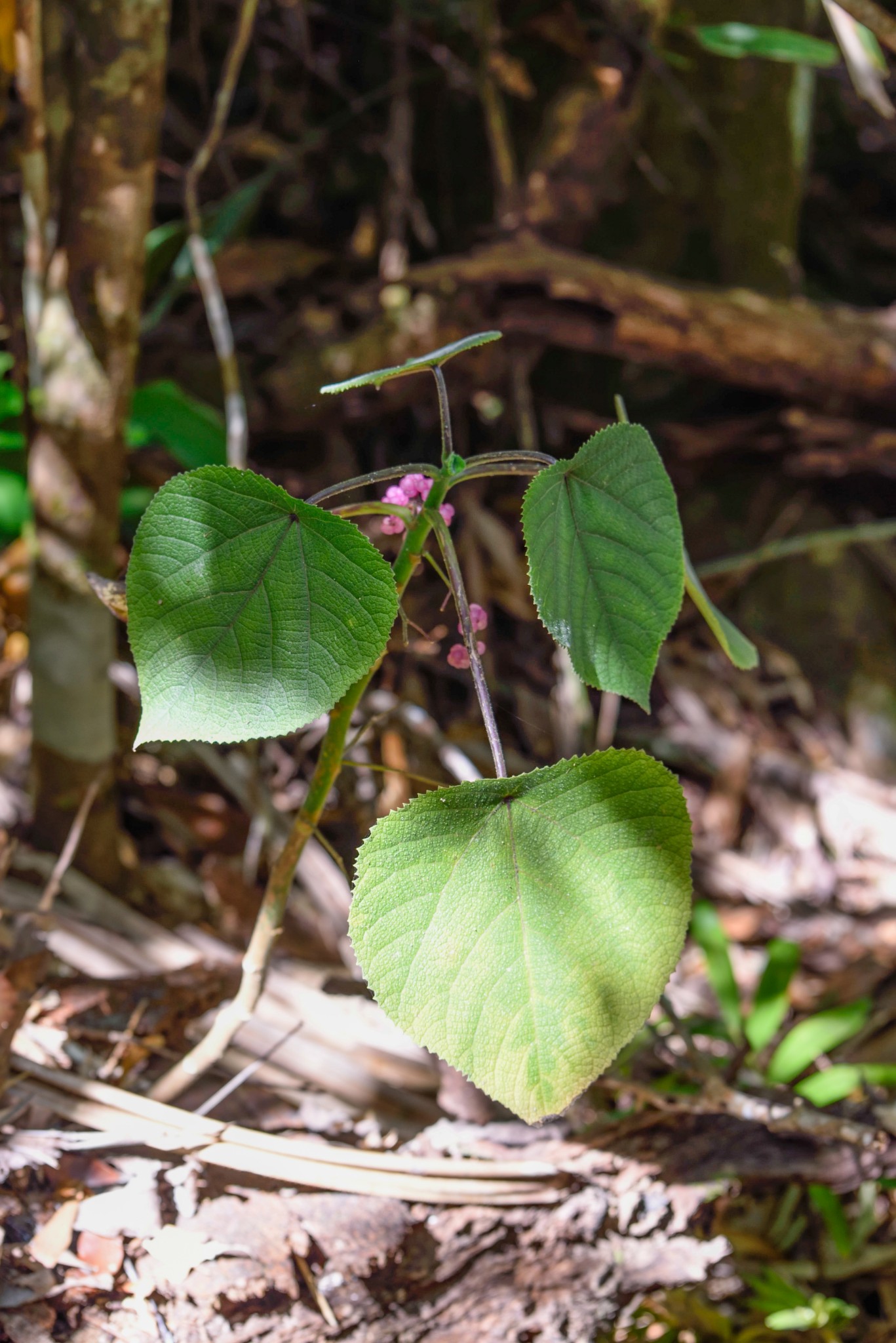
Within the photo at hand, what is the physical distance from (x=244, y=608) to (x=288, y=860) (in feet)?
0.74

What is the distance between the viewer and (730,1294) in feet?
3.51

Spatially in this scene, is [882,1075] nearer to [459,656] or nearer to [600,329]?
[459,656]

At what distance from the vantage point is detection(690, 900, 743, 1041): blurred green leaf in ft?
4.24

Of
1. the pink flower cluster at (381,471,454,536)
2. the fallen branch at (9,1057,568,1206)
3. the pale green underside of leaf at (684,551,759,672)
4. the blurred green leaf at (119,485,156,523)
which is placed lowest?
the fallen branch at (9,1057,568,1206)

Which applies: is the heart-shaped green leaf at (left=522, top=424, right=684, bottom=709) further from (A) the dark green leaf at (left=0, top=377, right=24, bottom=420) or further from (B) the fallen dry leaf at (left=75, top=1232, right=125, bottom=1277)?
(A) the dark green leaf at (left=0, top=377, right=24, bottom=420)

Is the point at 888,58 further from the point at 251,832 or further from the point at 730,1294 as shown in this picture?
the point at 730,1294

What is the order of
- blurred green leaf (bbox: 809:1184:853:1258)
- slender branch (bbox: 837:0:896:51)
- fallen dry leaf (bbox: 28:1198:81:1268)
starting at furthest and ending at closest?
blurred green leaf (bbox: 809:1184:853:1258) → slender branch (bbox: 837:0:896:51) → fallen dry leaf (bbox: 28:1198:81:1268)

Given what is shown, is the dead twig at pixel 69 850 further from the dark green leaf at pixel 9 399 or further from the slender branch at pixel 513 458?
the slender branch at pixel 513 458

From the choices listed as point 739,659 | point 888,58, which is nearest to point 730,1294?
point 739,659

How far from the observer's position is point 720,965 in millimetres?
1333

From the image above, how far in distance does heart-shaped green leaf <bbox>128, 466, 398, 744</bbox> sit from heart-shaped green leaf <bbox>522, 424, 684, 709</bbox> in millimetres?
97

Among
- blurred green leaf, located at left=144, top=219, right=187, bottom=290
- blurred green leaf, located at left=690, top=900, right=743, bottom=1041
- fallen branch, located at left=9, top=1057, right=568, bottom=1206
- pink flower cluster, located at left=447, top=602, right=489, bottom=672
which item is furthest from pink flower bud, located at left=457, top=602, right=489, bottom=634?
blurred green leaf, located at left=144, top=219, right=187, bottom=290

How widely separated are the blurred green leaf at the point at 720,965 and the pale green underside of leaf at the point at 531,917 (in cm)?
86

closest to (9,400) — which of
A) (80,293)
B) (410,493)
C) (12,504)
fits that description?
(12,504)
